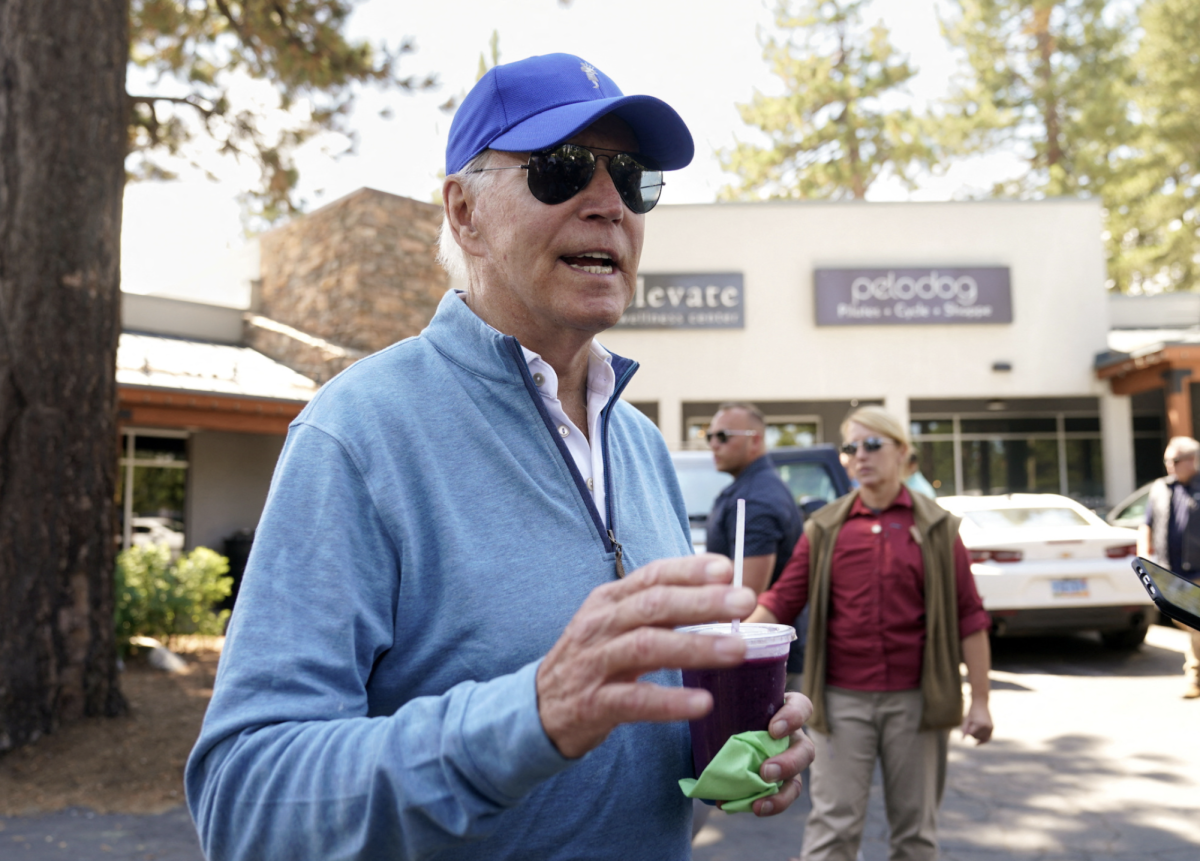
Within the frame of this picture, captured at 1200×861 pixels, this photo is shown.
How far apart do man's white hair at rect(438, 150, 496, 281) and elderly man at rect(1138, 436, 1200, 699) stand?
7.61 meters

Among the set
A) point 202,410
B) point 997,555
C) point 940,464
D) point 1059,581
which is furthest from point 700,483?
point 940,464

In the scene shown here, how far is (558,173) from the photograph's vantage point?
5.39 ft

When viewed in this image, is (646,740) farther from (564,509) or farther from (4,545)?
(4,545)

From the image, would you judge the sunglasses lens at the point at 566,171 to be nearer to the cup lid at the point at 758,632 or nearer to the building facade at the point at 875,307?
the cup lid at the point at 758,632

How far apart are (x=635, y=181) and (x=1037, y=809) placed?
497 centimetres

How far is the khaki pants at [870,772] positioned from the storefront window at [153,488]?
12932mm

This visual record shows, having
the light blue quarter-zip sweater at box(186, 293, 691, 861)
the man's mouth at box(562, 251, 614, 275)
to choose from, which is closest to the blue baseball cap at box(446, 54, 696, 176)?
the man's mouth at box(562, 251, 614, 275)

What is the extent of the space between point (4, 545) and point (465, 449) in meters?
5.02

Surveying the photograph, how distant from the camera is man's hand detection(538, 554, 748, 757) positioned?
3.09 feet

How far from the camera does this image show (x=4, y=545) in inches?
208

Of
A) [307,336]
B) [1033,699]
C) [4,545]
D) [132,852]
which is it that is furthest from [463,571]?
[307,336]

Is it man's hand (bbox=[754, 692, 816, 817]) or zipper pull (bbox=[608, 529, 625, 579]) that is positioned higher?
zipper pull (bbox=[608, 529, 625, 579])

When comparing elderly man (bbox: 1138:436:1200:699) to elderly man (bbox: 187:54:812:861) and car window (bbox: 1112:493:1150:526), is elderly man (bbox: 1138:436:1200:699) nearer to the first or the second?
car window (bbox: 1112:493:1150:526)

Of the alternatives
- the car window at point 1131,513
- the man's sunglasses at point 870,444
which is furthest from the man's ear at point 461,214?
the car window at point 1131,513
